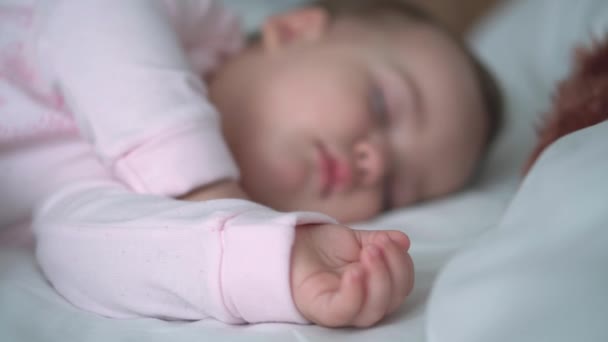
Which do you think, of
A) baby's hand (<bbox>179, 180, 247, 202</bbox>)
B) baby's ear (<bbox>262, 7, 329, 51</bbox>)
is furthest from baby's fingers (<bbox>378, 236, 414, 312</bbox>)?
baby's ear (<bbox>262, 7, 329, 51</bbox>)

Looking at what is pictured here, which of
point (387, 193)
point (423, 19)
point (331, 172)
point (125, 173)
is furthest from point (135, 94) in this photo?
point (423, 19)

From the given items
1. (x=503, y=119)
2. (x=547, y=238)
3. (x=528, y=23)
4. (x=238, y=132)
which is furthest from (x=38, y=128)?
(x=528, y=23)

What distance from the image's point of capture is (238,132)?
3.55 ft

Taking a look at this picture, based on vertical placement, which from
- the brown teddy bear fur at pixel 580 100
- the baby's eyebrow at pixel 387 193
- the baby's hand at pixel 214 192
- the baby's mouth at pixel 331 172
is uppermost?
the brown teddy bear fur at pixel 580 100

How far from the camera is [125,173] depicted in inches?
31.4

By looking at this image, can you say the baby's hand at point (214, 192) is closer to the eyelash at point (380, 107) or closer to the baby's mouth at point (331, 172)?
the baby's mouth at point (331, 172)

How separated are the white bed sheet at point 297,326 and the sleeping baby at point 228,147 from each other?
0.06 feet

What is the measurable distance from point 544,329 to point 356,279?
0.54 feet

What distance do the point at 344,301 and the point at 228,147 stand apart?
528 mm

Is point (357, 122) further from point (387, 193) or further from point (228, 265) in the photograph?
point (228, 265)

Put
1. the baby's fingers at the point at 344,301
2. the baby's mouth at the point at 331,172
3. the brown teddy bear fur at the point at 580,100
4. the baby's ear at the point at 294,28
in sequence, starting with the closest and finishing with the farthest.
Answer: the baby's fingers at the point at 344,301, the brown teddy bear fur at the point at 580,100, the baby's mouth at the point at 331,172, the baby's ear at the point at 294,28

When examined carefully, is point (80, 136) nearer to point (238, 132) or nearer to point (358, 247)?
point (238, 132)

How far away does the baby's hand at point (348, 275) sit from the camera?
1.84ft

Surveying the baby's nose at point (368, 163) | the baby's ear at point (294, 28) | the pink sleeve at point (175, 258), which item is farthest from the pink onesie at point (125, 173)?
the baby's nose at point (368, 163)
